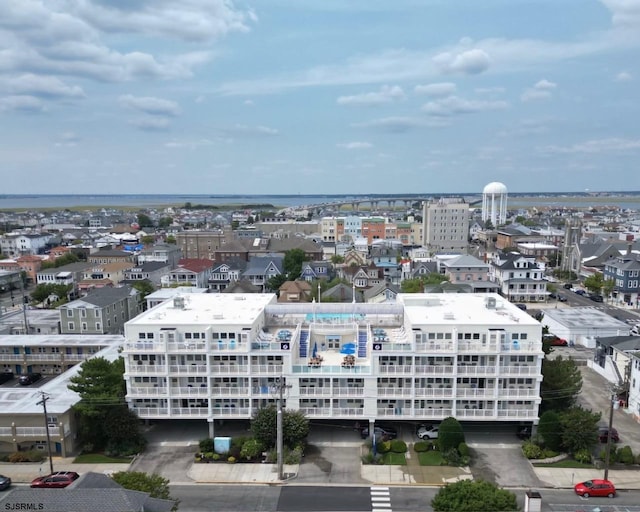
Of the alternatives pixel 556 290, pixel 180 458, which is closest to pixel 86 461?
pixel 180 458

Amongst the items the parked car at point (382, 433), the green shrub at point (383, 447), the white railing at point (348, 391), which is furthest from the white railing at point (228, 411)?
the green shrub at point (383, 447)

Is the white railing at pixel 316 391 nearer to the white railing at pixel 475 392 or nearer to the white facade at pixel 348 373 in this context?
the white facade at pixel 348 373

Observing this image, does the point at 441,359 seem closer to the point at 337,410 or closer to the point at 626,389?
the point at 337,410

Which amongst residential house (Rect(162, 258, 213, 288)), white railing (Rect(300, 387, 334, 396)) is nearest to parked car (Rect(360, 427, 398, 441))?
white railing (Rect(300, 387, 334, 396))

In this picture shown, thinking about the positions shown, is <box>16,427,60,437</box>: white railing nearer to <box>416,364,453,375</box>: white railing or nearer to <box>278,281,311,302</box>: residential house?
<box>416,364,453,375</box>: white railing

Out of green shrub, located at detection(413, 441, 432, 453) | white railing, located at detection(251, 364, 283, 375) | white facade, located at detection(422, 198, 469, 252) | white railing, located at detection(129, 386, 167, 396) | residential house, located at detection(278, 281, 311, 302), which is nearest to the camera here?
green shrub, located at detection(413, 441, 432, 453)

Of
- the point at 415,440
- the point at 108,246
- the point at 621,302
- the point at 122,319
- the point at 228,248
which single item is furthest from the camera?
the point at 108,246

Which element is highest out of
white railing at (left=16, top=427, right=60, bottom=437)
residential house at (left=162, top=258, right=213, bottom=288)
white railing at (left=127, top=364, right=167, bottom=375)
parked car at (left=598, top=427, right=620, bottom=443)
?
white railing at (left=127, top=364, right=167, bottom=375)
